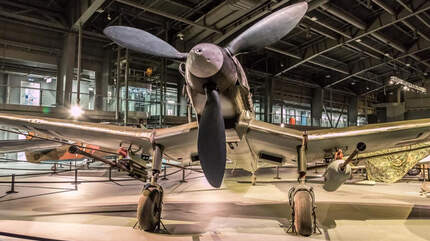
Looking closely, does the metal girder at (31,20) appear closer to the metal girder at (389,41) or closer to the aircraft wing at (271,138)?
the aircraft wing at (271,138)

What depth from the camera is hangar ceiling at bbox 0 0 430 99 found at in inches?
478

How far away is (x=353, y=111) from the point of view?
98.1ft

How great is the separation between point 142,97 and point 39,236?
15.6 metres

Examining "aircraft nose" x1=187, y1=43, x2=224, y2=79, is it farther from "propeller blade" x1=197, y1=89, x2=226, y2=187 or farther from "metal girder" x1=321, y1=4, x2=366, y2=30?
"metal girder" x1=321, y1=4, x2=366, y2=30

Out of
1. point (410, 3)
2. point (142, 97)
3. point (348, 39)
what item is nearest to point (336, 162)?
point (410, 3)

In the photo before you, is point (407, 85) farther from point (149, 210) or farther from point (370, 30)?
point (149, 210)

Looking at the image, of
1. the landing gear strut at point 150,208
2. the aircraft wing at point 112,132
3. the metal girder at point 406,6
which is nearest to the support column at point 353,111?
the metal girder at point 406,6

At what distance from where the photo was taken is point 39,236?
3832 millimetres

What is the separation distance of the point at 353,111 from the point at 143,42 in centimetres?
3041

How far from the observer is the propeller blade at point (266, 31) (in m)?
3.66

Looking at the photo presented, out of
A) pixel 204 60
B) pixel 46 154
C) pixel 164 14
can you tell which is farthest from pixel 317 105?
pixel 204 60

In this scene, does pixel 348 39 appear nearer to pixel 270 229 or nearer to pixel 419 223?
pixel 419 223

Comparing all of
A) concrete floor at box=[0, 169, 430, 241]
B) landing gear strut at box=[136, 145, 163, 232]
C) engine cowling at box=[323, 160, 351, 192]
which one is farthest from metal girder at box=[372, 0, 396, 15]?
landing gear strut at box=[136, 145, 163, 232]

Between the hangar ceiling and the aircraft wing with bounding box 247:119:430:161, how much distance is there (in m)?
8.51
